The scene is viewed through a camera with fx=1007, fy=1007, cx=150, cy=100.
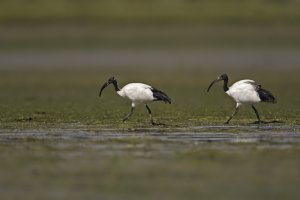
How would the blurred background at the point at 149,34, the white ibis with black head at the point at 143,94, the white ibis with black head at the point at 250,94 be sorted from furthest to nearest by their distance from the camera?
the blurred background at the point at 149,34 < the white ibis with black head at the point at 143,94 < the white ibis with black head at the point at 250,94

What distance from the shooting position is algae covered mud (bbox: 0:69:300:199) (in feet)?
42.1

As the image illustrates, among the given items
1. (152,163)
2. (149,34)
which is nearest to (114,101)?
(152,163)

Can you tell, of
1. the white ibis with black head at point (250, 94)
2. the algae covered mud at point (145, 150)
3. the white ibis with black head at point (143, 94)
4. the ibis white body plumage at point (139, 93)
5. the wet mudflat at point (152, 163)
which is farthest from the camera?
the ibis white body plumage at point (139, 93)

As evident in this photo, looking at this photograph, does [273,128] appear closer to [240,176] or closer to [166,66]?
[240,176]

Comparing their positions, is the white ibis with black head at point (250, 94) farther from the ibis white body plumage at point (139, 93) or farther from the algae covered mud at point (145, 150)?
the ibis white body plumage at point (139, 93)

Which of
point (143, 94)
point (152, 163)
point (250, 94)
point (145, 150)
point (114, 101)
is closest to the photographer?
point (152, 163)

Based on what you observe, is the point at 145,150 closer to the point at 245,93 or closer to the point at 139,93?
the point at 139,93

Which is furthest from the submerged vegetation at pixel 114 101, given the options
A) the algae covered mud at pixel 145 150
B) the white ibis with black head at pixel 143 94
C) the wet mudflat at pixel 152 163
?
the wet mudflat at pixel 152 163

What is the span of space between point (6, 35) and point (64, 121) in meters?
22.7

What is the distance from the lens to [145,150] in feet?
53.7

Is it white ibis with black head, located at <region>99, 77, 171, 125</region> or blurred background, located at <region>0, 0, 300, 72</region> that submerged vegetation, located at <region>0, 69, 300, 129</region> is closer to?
white ibis with black head, located at <region>99, 77, 171, 125</region>

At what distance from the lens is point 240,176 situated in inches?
535

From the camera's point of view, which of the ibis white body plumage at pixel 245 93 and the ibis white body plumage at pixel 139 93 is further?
the ibis white body plumage at pixel 139 93

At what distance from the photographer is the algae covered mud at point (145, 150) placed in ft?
42.1
